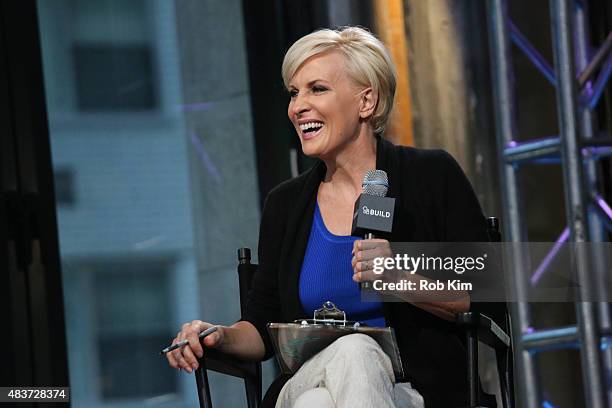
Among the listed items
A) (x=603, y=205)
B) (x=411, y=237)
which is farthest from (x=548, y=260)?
(x=411, y=237)

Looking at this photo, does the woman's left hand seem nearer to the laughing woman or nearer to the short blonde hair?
the laughing woman

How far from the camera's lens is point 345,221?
8.45 feet

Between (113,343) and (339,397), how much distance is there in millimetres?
2038

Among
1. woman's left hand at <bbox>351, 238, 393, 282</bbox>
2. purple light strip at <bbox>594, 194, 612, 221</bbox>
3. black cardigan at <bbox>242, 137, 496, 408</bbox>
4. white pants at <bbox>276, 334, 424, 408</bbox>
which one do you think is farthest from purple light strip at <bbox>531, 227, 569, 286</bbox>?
woman's left hand at <bbox>351, 238, 393, 282</bbox>

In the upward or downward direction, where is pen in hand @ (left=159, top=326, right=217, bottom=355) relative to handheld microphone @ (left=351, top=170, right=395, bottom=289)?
downward

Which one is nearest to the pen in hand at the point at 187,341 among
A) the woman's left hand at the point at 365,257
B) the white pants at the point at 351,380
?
the white pants at the point at 351,380

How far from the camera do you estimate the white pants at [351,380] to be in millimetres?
2123

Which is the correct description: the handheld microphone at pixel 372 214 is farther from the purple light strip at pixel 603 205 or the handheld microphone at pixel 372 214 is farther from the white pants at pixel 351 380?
the purple light strip at pixel 603 205

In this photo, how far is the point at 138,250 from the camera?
4082 mm

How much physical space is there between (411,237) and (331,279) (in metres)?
0.19

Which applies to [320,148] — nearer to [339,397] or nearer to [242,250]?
[242,250]

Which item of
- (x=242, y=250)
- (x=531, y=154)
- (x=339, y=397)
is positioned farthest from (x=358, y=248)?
(x=531, y=154)

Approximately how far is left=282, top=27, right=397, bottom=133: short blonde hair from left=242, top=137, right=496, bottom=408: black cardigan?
0.13 meters

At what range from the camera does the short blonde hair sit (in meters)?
2.60
